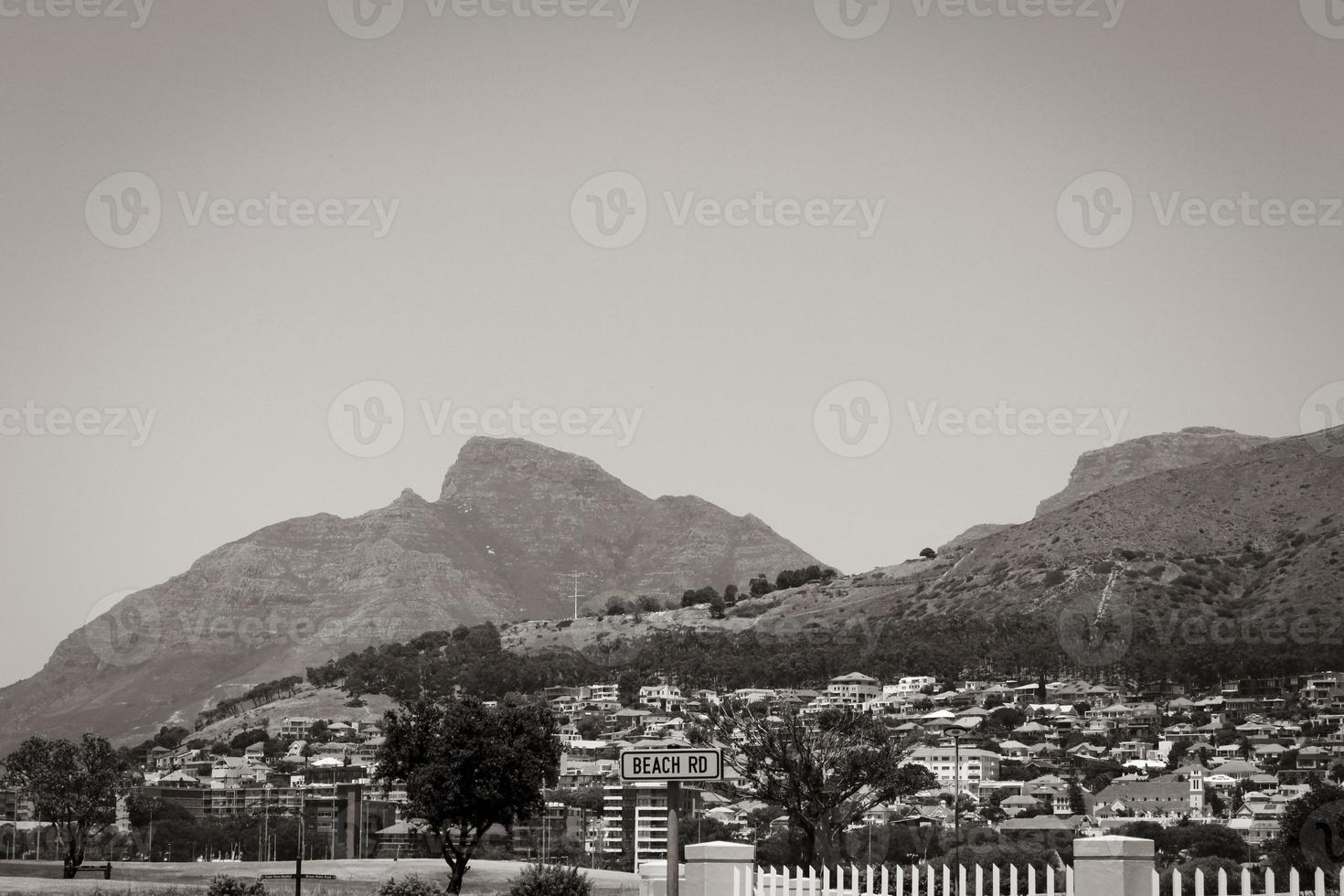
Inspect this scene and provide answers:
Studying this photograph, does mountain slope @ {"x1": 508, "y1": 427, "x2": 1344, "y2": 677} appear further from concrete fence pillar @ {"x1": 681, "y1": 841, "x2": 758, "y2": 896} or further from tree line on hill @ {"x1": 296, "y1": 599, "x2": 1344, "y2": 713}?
concrete fence pillar @ {"x1": 681, "y1": 841, "x2": 758, "y2": 896}

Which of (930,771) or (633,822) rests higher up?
(930,771)

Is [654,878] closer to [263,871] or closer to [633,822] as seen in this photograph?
[263,871]

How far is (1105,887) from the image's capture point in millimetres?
11641

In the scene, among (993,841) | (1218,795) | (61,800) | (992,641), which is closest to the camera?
(61,800)

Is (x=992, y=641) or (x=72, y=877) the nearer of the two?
(x=72, y=877)

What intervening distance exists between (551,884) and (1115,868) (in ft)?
61.5

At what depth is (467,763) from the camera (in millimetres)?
51500

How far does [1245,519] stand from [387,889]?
143m

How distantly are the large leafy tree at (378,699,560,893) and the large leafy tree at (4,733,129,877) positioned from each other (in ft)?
49.3

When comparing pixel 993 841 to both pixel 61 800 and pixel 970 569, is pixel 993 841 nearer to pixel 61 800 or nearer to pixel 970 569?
pixel 61 800

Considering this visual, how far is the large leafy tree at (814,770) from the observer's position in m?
37.9

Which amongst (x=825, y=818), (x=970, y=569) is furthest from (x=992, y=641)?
(x=825, y=818)

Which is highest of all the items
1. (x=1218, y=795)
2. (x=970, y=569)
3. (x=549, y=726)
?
(x=970, y=569)

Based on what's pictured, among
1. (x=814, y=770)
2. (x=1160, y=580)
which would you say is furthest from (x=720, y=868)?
(x=1160, y=580)
